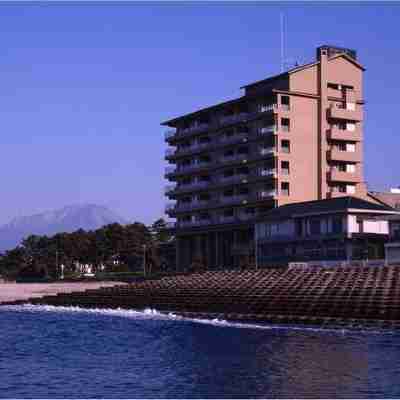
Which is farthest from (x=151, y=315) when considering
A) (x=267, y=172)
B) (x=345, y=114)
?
(x=345, y=114)

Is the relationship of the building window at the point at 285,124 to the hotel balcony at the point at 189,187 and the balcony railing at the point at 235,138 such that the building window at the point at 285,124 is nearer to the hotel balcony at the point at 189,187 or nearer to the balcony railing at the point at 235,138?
the balcony railing at the point at 235,138

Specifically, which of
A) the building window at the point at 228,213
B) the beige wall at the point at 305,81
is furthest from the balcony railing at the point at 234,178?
the beige wall at the point at 305,81

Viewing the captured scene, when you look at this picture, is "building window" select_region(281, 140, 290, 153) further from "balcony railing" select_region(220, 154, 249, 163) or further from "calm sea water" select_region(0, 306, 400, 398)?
"calm sea water" select_region(0, 306, 400, 398)

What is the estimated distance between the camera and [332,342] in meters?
34.3

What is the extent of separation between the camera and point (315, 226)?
3039 inches

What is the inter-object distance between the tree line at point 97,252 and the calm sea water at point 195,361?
72.7 meters

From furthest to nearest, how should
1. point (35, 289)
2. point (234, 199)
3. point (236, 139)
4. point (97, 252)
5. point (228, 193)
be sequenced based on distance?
1. point (97, 252)
2. point (228, 193)
3. point (236, 139)
4. point (234, 199)
5. point (35, 289)

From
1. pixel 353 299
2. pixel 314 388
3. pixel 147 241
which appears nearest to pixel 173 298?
pixel 353 299

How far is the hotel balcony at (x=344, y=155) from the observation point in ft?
322

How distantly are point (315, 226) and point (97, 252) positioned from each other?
171ft

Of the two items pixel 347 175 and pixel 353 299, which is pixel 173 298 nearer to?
pixel 353 299

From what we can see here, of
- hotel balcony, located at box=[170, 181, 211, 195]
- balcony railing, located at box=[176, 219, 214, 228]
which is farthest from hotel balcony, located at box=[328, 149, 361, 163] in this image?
balcony railing, located at box=[176, 219, 214, 228]

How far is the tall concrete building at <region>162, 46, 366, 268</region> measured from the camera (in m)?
95.6

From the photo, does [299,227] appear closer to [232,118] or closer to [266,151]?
[266,151]
